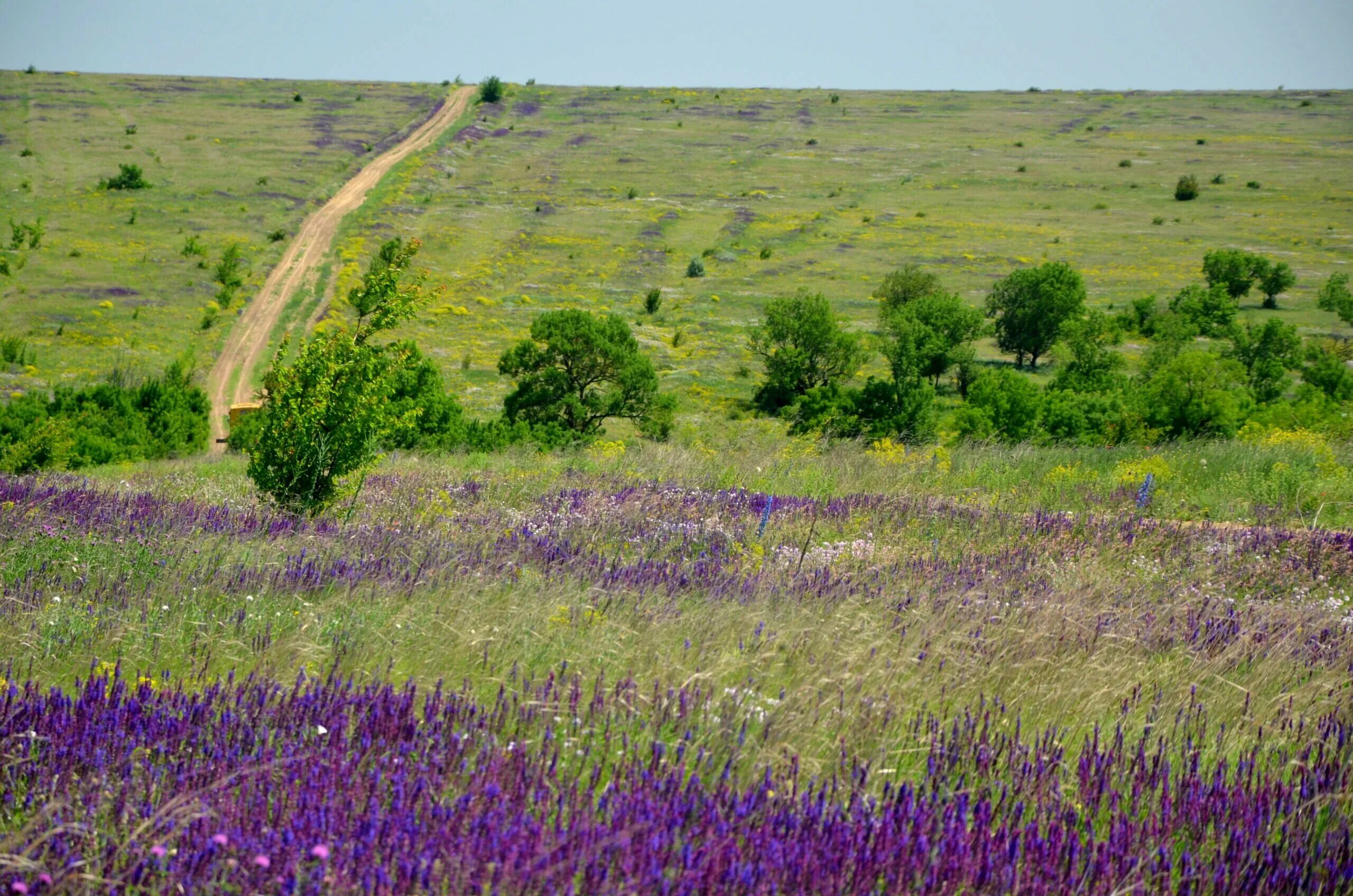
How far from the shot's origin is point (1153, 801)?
3.15 metres

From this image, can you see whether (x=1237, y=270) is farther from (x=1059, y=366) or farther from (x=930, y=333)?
(x=930, y=333)

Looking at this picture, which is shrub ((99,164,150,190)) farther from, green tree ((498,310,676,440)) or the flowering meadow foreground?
the flowering meadow foreground

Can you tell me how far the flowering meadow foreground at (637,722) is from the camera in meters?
2.44

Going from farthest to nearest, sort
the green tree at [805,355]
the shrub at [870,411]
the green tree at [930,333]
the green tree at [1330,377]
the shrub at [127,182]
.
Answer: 1. the shrub at [127,182]
2. the green tree at [805,355]
3. the green tree at [930,333]
4. the green tree at [1330,377]
5. the shrub at [870,411]

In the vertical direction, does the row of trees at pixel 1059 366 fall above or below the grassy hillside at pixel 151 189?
below

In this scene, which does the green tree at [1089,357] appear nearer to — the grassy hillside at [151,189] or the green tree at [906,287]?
the green tree at [906,287]

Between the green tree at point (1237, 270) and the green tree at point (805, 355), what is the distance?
73.7ft

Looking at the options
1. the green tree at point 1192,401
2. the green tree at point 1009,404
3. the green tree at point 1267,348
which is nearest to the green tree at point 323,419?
the green tree at point 1009,404

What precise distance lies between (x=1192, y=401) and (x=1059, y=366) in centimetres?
1657

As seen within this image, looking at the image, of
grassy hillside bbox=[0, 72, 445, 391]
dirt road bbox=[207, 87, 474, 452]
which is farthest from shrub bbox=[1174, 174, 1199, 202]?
grassy hillside bbox=[0, 72, 445, 391]

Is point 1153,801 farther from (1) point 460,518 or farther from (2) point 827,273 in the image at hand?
(2) point 827,273

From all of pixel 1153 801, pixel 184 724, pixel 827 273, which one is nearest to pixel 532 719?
pixel 184 724

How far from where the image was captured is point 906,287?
43.2 metres

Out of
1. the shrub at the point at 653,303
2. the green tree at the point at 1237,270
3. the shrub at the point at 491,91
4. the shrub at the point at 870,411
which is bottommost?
the shrub at the point at 870,411
